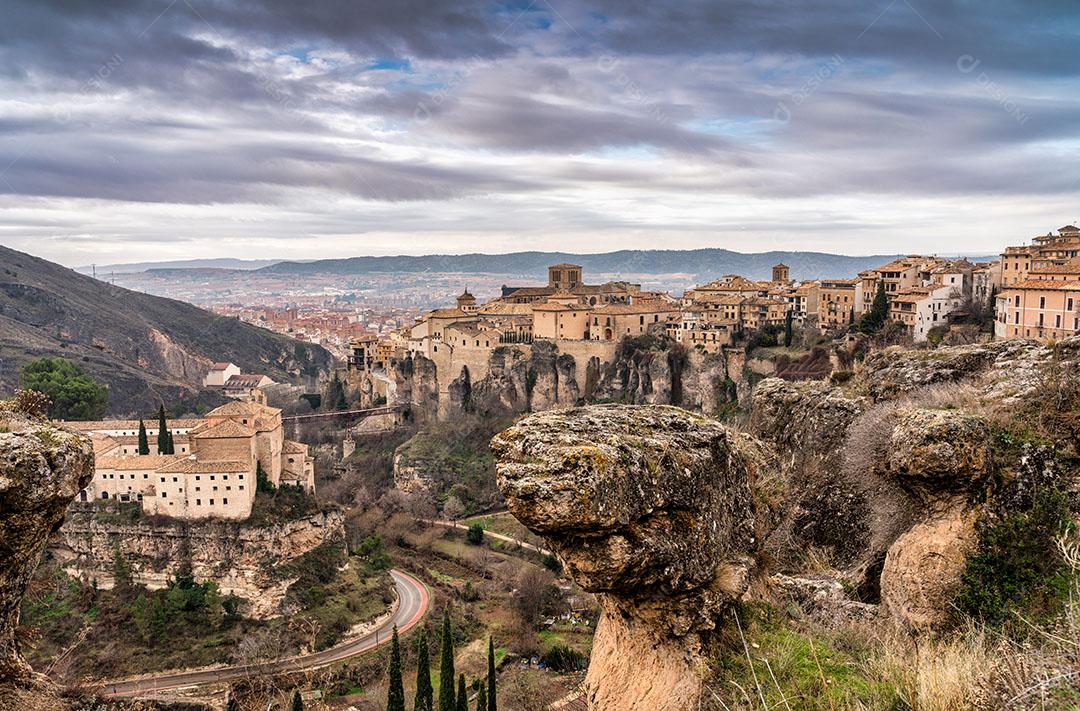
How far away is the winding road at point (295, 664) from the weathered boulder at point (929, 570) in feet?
86.9

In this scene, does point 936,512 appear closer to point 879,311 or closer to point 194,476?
point 194,476

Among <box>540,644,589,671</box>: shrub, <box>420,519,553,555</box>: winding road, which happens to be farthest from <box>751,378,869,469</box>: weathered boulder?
<box>420,519,553,555</box>: winding road

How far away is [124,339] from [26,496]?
124m

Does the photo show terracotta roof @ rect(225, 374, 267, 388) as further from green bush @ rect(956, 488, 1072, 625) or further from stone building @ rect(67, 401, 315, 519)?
green bush @ rect(956, 488, 1072, 625)

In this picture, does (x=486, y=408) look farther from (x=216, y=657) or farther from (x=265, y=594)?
(x=216, y=657)

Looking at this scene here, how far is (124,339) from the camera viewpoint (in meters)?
117

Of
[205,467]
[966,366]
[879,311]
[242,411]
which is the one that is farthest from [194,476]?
[879,311]

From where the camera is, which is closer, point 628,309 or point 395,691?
point 395,691

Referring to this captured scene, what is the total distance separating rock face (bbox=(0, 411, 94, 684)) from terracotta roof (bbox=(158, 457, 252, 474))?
100ft

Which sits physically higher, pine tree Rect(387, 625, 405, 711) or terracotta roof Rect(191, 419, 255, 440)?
terracotta roof Rect(191, 419, 255, 440)

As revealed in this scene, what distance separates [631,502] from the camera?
5.70 m

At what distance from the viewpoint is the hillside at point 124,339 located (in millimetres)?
90200

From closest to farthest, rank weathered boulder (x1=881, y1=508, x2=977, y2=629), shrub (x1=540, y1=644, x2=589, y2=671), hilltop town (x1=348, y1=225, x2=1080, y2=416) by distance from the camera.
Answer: weathered boulder (x1=881, y1=508, x2=977, y2=629) < shrub (x1=540, y1=644, x2=589, y2=671) < hilltop town (x1=348, y1=225, x2=1080, y2=416)

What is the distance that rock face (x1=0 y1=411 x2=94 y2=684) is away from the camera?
237 inches
